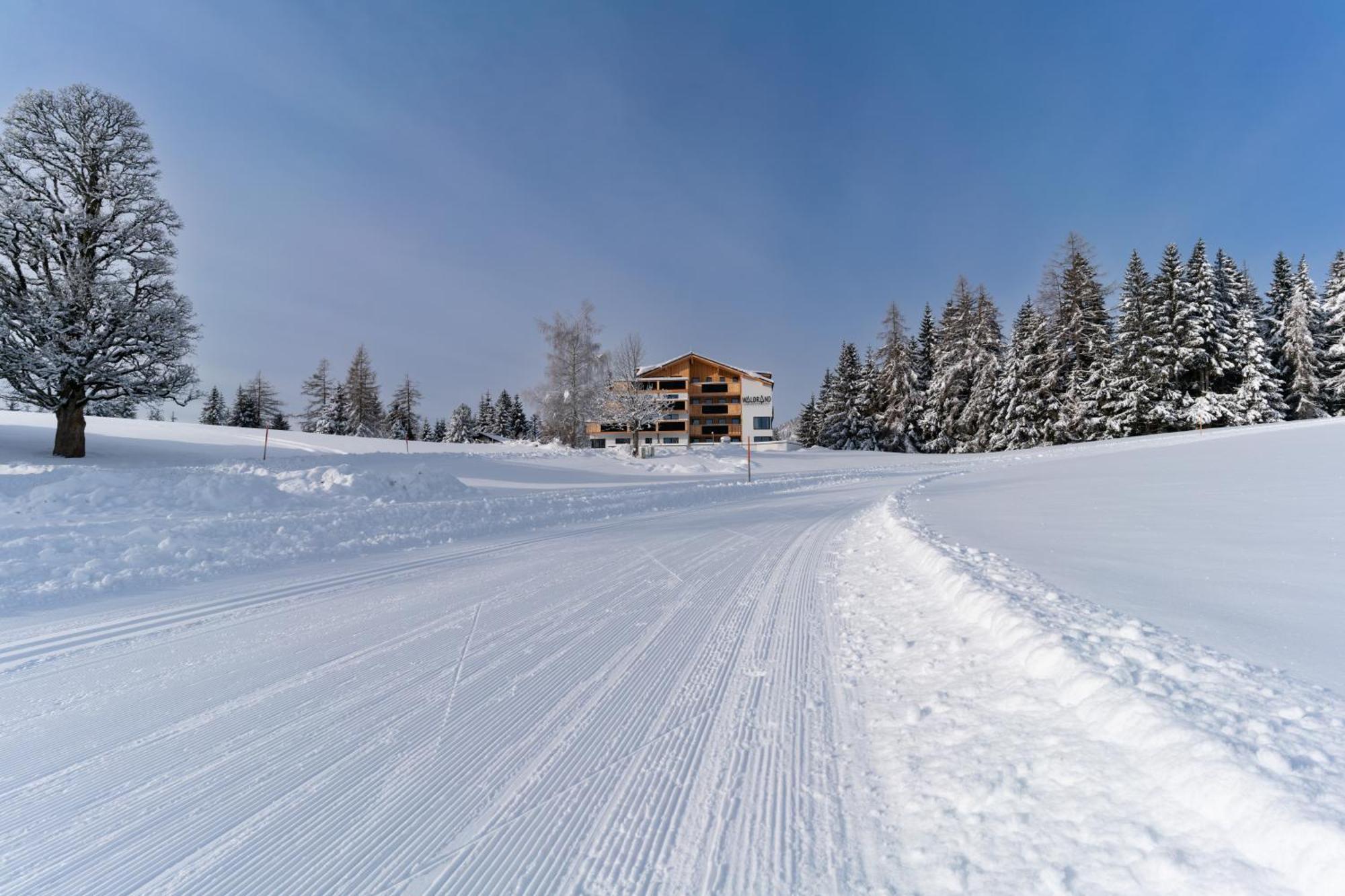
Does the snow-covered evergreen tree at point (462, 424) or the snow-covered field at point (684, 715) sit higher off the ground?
the snow-covered evergreen tree at point (462, 424)

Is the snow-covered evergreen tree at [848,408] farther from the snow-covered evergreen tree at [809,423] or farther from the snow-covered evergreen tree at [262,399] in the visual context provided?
the snow-covered evergreen tree at [262,399]

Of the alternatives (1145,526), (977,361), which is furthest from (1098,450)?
(1145,526)

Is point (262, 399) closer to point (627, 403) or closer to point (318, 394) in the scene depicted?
point (318, 394)

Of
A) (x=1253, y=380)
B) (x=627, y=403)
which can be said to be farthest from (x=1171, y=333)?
(x=627, y=403)

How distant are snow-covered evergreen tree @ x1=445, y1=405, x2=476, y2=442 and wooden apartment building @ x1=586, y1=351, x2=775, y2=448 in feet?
76.3

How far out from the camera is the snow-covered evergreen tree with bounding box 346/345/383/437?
170ft

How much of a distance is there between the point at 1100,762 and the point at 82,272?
23.6 metres

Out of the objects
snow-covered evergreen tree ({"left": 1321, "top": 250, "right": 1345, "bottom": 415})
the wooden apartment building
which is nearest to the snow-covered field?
snow-covered evergreen tree ({"left": 1321, "top": 250, "right": 1345, "bottom": 415})

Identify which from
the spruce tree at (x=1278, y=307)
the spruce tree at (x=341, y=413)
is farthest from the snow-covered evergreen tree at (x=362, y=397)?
the spruce tree at (x=1278, y=307)

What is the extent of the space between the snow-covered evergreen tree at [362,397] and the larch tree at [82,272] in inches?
1501

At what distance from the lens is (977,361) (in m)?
41.1

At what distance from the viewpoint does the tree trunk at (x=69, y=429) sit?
15234 mm

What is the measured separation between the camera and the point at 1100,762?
215 cm

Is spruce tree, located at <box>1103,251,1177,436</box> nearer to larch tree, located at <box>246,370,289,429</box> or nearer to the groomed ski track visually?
the groomed ski track
